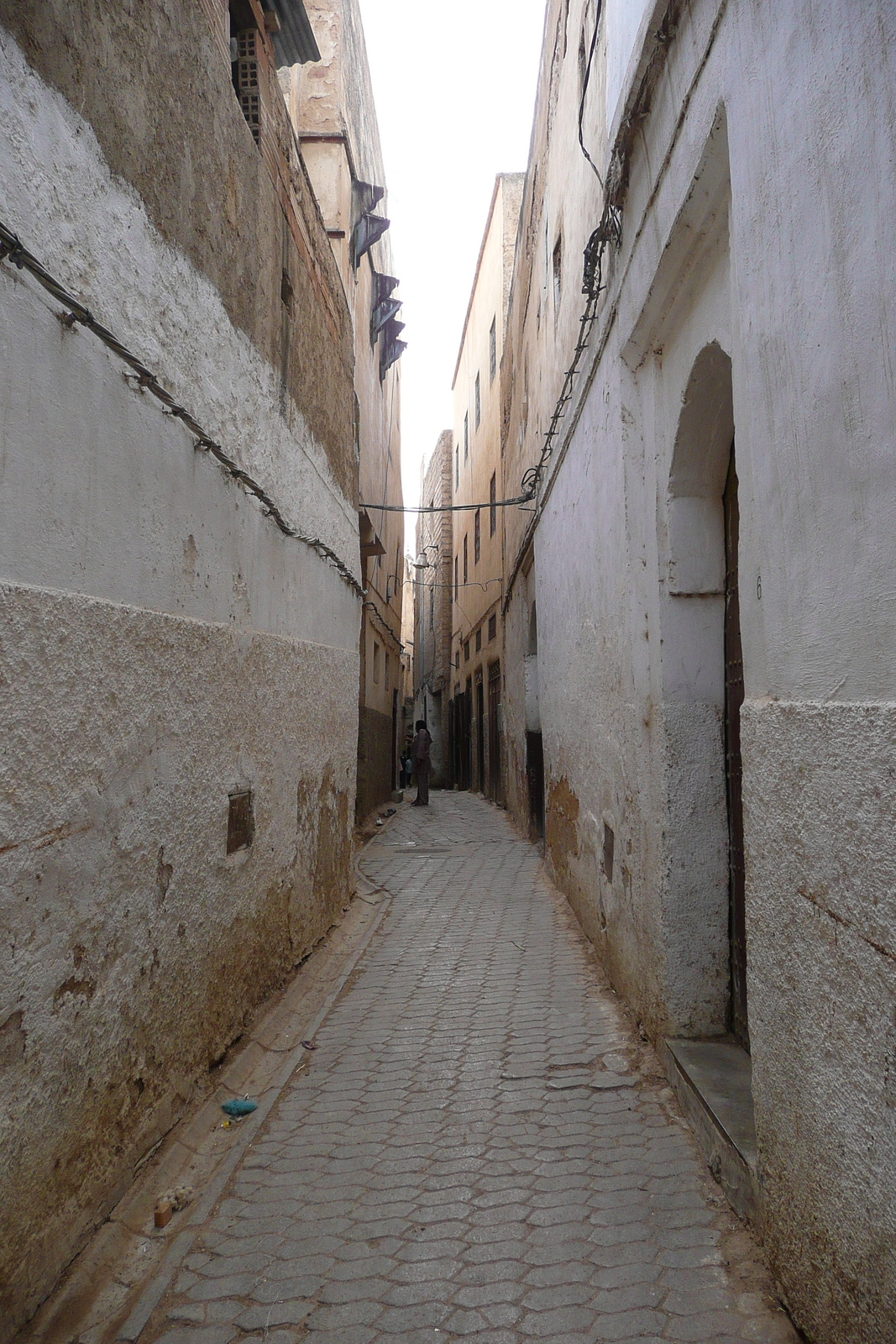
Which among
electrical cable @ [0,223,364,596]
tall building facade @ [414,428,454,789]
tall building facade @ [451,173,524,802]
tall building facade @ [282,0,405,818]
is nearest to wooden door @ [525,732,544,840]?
tall building facade @ [282,0,405,818]

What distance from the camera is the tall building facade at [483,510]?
14.8 metres

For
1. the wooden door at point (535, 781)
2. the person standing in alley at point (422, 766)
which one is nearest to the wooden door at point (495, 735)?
the person standing in alley at point (422, 766)

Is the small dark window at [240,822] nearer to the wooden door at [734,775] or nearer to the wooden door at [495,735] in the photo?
the wooden door at [734,775]

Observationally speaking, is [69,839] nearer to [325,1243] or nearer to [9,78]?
[325,1243]

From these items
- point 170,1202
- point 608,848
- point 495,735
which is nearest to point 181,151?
point 170,1202

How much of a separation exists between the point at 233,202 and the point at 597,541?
2.68 m

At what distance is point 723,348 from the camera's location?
3.06 meters

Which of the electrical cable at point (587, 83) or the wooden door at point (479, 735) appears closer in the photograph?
the electrical cable at point (587, 83)

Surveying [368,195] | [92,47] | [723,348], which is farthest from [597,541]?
[368,195]

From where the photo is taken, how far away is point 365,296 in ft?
33.5

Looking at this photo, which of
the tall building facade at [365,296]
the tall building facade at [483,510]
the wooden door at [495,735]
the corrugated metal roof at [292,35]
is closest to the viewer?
the corrugated metal roof at [292,35]

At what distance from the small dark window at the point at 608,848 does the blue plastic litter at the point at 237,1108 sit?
89.8 inches

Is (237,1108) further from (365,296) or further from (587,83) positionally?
(365,296)

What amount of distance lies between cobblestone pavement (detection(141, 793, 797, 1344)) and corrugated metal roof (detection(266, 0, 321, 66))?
5.79 metres
